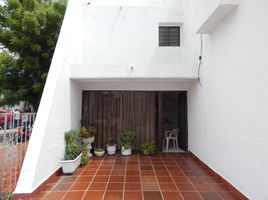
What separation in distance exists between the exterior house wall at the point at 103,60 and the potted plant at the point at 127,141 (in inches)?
61.9

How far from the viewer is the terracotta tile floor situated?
338 cm

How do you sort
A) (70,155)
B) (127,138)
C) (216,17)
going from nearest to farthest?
(216,17) < (70,155) < (127,138)

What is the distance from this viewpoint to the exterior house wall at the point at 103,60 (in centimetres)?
410

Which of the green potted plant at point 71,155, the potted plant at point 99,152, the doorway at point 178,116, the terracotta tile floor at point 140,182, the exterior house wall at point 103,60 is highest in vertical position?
the exterior house wall at point 103,60

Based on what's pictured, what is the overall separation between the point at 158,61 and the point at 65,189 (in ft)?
17.0

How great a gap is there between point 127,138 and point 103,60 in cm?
303

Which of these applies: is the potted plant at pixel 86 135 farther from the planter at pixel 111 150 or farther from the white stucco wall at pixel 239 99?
the white stucco wall at pixel 239 99

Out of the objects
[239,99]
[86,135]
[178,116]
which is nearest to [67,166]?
[86,135]

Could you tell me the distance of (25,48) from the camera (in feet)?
23.8

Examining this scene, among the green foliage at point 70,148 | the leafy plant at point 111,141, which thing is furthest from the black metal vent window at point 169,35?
the green foliage at point 70,148

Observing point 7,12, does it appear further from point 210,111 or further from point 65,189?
point 210,111

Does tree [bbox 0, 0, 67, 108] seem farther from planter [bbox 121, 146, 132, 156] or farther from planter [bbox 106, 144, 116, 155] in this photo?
planter [bbox 121, 146, 132, 156]

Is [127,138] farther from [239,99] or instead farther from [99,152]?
[239,99]

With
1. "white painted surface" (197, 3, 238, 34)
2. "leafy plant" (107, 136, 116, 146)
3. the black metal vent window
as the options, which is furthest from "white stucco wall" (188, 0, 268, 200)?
"leafy plant" (107, 136, 116, 146)
